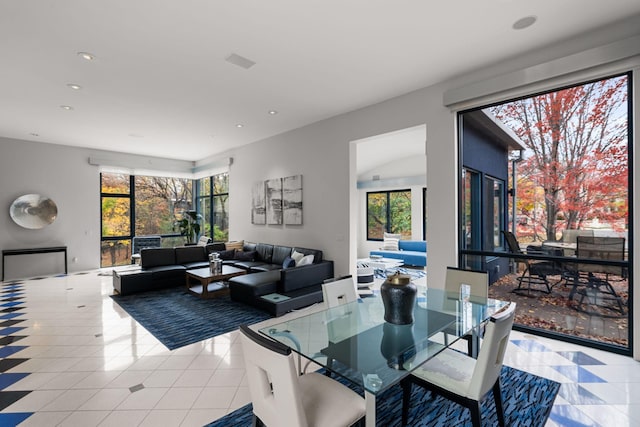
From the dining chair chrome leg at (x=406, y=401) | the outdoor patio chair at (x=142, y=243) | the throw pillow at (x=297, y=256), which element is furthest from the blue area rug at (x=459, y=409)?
the outdoor patio chair at (x=142, y=243)

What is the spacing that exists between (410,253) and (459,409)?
583cm

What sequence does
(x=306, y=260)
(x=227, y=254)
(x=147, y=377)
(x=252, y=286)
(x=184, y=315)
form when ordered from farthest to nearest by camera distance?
(x=227, y=254) → (x=306, y=260) → (x=252, y=286) → (x=184, y=315) → (x=147, y=377)

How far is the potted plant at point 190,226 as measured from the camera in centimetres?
844

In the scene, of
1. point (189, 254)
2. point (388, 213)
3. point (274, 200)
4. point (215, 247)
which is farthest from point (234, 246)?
point (388, 213)

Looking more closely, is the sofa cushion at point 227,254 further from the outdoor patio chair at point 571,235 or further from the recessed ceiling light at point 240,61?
the outdoor patio chair at point 571,235

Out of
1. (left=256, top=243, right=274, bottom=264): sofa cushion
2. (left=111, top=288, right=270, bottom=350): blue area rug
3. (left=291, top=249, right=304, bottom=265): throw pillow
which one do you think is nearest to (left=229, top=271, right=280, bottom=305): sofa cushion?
(left=111, top=288, right=270, bottom=350): blue area rug

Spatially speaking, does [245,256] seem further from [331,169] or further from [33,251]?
[33,251]

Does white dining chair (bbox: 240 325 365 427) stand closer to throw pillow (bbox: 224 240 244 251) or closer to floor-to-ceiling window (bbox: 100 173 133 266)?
throw pillow (bbox: 224 240 244 251)

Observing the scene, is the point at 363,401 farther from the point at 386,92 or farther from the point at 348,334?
the point at 386,92

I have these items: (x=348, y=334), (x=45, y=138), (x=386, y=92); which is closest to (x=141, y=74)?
(x=386, y=92)

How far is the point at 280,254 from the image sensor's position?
231 inches

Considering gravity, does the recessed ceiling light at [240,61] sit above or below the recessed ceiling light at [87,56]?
above

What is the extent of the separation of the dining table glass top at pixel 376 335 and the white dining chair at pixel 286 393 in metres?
0.17

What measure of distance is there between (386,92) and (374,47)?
46.3 inches
